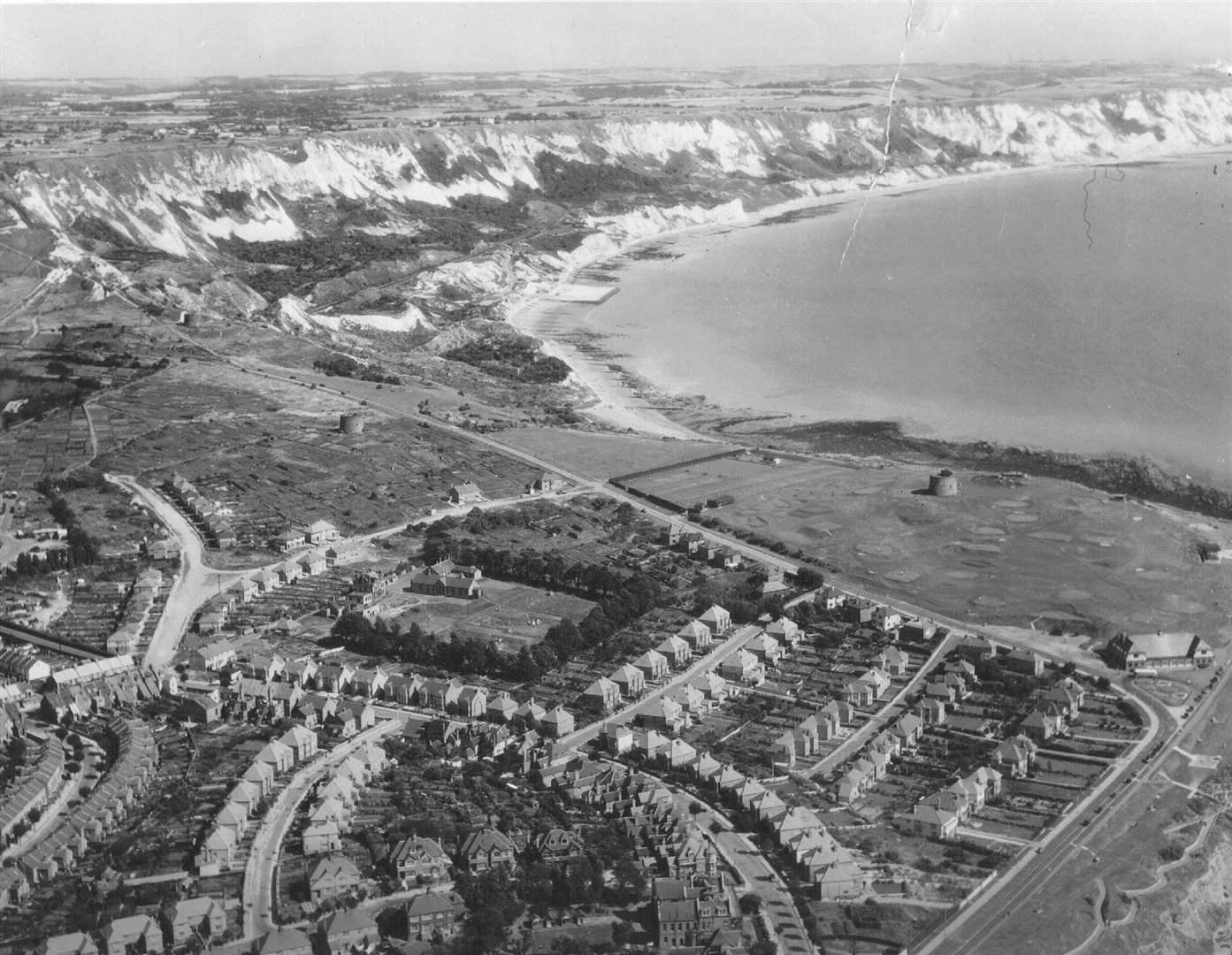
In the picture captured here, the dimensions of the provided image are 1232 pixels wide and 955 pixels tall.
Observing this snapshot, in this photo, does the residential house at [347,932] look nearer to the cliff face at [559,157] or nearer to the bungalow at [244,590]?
the bungalow at [244,590]

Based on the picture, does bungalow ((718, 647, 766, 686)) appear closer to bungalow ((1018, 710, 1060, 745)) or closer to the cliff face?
bungalow ((1018, 710, 1060, 745))

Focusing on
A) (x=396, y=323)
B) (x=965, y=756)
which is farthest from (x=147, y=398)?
(x=965, y=756)

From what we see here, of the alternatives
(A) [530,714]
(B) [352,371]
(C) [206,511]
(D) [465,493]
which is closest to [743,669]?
(A) [530,714]

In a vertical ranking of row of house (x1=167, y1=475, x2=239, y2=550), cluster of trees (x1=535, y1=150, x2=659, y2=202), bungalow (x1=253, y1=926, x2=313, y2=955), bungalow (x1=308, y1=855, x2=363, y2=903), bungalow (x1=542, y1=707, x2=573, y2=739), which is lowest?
bungalow (x1=253, y1=926, x2=313, y2=955)

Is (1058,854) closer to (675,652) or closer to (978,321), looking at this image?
(675,652)

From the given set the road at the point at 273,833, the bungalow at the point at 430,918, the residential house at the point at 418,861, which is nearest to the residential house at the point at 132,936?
the road at the point at 273,833

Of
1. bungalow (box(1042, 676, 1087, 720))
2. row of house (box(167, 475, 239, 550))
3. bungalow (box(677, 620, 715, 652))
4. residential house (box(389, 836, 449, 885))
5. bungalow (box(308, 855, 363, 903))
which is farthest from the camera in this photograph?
row of house (box(167, 475, 239, 550))

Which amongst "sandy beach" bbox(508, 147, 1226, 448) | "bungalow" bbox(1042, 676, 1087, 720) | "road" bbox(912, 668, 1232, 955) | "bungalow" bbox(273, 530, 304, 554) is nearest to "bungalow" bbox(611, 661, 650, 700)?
"bungalow" bbox(1042, 676, 1087, 720)
